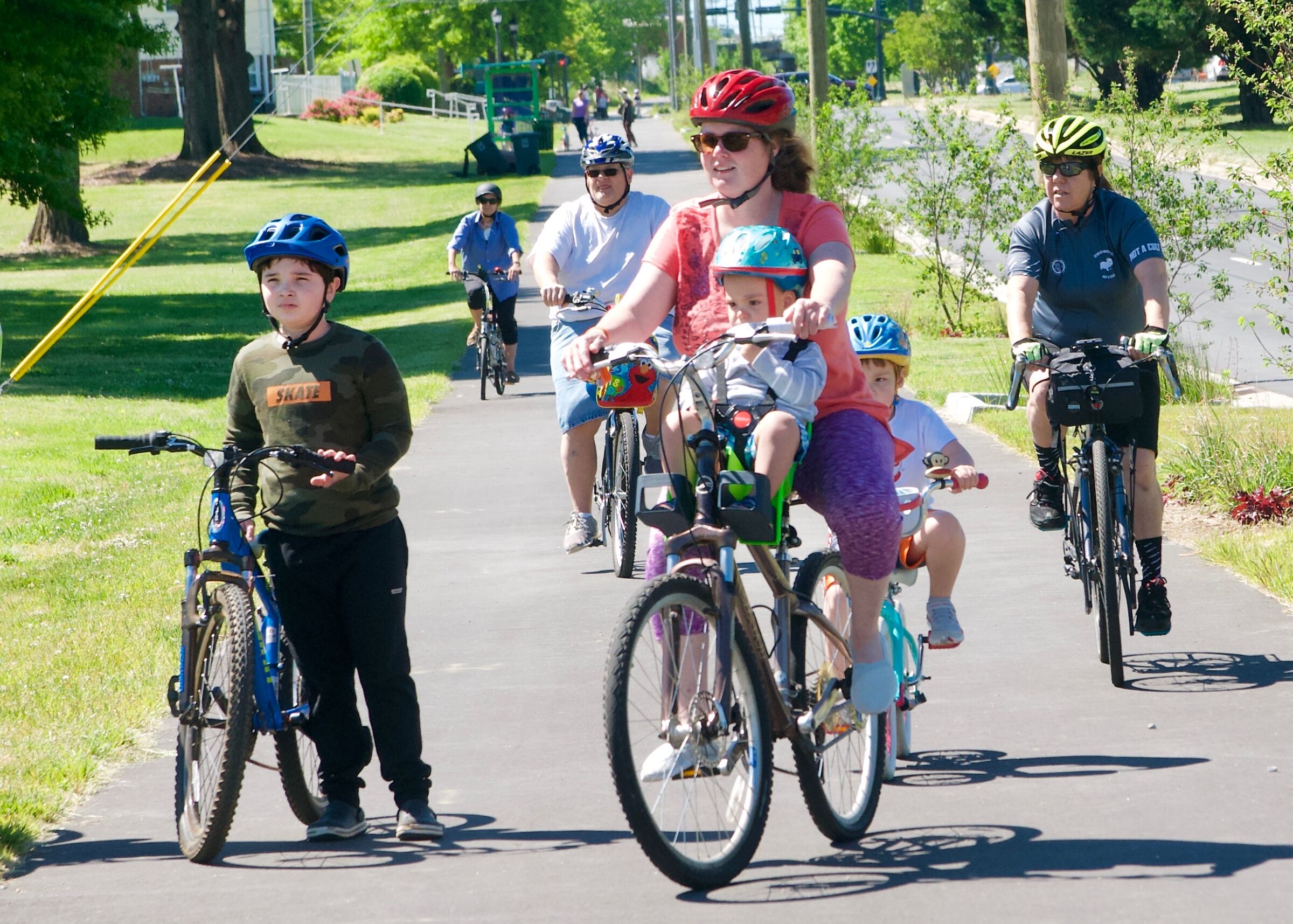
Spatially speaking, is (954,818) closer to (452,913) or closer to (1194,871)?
(1194,871)

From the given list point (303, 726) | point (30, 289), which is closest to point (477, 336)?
point (303, 726)

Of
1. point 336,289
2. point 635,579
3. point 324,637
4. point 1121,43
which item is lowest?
point 635,579

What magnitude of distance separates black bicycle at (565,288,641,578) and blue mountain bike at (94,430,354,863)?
3596 mm

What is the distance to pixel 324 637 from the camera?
16.4 feet

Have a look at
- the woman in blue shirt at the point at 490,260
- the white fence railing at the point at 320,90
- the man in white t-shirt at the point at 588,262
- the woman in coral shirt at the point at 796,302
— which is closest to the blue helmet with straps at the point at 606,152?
the man in white t-shirt at the point at 588,262

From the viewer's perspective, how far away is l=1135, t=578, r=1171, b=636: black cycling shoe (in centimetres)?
672

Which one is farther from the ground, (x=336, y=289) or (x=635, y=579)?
(x=336, y=289)

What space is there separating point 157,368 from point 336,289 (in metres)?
16.2

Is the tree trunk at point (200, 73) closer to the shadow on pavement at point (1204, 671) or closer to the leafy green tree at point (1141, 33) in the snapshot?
the leafy green tree at point (1141, 33)

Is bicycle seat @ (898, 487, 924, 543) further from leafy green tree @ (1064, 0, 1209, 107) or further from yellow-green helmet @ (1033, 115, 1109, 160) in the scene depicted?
leafy green tree @ (1064, 0, 1209, 107)

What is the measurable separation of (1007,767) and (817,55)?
74.8 feet

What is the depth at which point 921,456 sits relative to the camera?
5.96 meters

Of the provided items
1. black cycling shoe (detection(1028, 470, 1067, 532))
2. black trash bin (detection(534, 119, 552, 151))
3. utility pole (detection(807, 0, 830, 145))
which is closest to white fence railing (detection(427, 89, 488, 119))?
black trash bin (detection(534, 119, 552, 151))

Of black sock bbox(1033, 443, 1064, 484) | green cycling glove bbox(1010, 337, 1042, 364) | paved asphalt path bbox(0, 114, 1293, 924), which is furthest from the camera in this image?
black sock bbox(1033, 443, 1064, 484)
